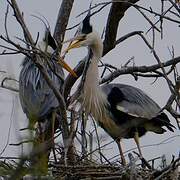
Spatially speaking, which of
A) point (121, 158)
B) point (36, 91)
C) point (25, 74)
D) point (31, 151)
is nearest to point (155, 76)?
point (121, 158)

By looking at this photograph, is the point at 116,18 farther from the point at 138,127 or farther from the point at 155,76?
the point at 138,127

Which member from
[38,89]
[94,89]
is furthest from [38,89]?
[94,89]

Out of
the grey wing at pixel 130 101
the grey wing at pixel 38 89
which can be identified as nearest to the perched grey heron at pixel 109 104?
the grey wing at pixel 130 101

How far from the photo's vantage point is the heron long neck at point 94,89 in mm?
5000

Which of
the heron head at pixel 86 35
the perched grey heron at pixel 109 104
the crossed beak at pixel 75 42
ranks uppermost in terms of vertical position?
the heron head at pixel 86 35

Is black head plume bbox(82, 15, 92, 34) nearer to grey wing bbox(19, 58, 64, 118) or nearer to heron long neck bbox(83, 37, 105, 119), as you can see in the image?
heron long neck bbox(83, 37, 105, 119)

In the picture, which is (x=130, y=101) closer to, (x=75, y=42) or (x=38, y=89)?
(x=75, y=42)

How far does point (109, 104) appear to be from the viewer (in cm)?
508

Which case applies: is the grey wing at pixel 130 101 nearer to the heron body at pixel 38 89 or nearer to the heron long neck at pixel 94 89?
the heron long neck at pixel 94 89

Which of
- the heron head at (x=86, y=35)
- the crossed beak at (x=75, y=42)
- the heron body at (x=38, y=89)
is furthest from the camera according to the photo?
the heron head at (x=86, y=35)

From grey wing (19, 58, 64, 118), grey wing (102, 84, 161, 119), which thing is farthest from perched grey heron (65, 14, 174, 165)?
grey wing (19, 58, 64, 118)

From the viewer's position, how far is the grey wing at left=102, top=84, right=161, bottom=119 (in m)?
4.98

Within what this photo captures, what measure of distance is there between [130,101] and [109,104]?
0.23m

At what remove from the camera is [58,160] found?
362 centimetres
